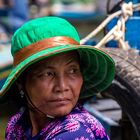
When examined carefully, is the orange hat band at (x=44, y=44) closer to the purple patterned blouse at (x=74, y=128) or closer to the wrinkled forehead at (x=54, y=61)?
the wrinkled forehead at (x=54, y=61)

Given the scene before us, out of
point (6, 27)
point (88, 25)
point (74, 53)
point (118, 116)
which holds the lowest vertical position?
point (88, 25)

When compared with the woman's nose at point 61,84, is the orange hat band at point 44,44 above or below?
above

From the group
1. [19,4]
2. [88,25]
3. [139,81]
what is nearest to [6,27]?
[19,4]

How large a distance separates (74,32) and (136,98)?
507 mm

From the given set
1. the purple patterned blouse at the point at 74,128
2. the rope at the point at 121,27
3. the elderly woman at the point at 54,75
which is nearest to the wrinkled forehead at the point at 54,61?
→ the elderly woman at the point at 54,75

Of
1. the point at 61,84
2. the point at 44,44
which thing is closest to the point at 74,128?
the point at 61,84

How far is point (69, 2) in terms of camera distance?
15.0 meters

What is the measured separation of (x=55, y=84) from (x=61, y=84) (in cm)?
2

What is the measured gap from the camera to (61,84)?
127cm

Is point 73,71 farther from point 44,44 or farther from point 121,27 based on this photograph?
point 121,27

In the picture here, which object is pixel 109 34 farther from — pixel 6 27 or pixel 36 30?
pixel 6 27

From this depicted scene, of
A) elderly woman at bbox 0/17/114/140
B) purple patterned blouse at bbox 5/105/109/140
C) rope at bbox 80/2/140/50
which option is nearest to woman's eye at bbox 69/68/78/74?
elderly woman at bbox 0/17/114/140

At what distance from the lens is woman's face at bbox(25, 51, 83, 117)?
128cm

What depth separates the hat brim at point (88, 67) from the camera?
1.25 meters
